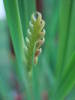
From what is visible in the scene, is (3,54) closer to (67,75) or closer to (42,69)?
(42,69)

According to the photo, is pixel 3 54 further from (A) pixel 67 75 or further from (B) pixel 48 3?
(A) pixel 67 75

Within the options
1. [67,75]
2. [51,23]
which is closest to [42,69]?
[51,23]

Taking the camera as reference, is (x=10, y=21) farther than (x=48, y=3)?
No

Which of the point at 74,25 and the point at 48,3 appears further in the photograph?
the point at 48,3

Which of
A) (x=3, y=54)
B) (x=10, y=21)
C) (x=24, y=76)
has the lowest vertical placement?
(x=3, y=54)

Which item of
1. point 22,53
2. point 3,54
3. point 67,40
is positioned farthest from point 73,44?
point 3,54

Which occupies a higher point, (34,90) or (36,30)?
(36,30)

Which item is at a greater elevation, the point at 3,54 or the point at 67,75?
the point at 67,75

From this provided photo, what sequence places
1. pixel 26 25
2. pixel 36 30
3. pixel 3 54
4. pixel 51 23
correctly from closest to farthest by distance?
pixel 36 30
pixel 26 25
pixel 51 23
pixel 3 54

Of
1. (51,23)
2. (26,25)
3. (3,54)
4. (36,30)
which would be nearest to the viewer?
(36,30)
